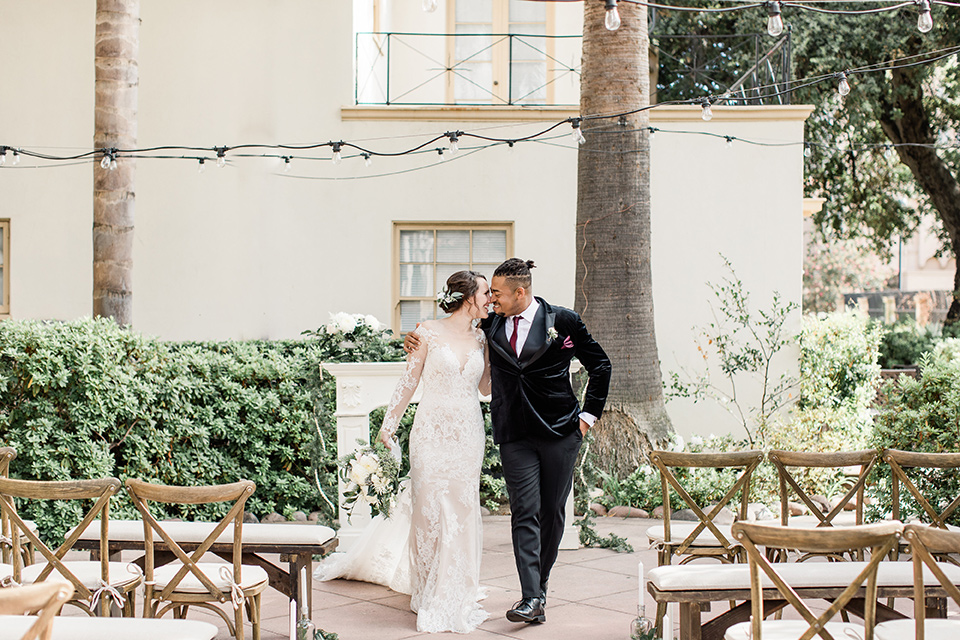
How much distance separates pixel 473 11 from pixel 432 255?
11.9ft

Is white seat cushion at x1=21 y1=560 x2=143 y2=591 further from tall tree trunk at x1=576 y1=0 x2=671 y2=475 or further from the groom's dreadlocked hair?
tall tree trunk at x1=576 y1=0 x2=671 y2=475

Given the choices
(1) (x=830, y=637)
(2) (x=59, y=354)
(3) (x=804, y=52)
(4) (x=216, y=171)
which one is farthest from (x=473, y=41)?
(1) (x=830, y=637)

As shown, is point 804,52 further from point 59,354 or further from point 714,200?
point 59,354

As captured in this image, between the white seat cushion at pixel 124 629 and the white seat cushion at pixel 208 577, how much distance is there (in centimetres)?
60

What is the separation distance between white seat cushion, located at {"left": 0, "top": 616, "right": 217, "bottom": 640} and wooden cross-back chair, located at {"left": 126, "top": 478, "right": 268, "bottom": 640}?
1.65 feet

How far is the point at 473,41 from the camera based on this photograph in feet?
42.5

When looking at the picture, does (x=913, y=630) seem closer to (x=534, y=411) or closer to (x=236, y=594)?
(x=534, y=411)

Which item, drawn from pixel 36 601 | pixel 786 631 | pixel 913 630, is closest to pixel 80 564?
pixel 36 601

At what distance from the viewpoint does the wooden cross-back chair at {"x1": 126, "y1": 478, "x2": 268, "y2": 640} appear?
4031 mm

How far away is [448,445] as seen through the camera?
5.33 metres

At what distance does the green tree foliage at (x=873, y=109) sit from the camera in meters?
14.3

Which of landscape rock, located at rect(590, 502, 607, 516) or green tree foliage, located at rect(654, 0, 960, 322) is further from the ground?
green tree foliage, located at rect(654, 0, 960, 322)

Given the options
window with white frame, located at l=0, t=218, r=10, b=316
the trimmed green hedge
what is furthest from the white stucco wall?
the trimmed green hedge

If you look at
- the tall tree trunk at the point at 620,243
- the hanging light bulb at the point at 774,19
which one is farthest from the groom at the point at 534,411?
the tall tree trunk at the point at 620,243
